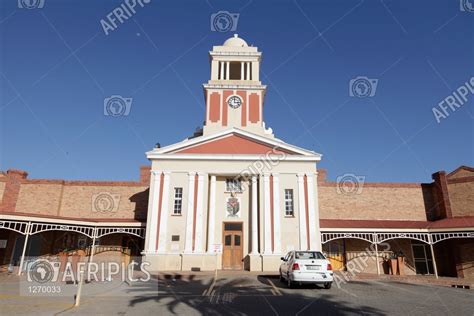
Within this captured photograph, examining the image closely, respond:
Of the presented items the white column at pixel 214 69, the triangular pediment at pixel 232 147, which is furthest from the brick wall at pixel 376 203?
the white column at pixel 214 69

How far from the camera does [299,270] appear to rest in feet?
39.3

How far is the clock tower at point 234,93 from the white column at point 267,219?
514cm

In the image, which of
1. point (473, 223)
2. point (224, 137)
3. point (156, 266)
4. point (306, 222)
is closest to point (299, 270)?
point (306, 222)

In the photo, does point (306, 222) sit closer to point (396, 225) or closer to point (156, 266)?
point (396, 225)

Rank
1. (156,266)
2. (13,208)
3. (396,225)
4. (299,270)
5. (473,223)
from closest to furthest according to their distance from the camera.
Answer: (299,270) → (156,266) → (473,223) → (396,225) → (13,208)

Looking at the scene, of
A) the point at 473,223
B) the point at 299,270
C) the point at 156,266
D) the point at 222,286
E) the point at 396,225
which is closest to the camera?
the point at 299,270

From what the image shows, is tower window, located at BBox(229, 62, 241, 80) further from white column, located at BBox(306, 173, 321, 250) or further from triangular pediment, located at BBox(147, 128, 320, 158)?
white column, located at BBox(306, 173, 321, 250)

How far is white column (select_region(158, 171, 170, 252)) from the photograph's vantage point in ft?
67.8

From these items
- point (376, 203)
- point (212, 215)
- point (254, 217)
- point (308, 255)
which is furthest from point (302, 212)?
point (376, 203)

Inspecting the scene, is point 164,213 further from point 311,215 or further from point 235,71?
point 235,71

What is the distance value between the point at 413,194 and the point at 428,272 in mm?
6161

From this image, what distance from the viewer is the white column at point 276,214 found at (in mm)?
20755

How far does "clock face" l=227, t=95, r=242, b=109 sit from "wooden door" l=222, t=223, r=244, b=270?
32.4ft

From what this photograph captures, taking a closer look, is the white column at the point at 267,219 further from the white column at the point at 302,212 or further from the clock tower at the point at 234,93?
the clock tower at the point at 234,93
